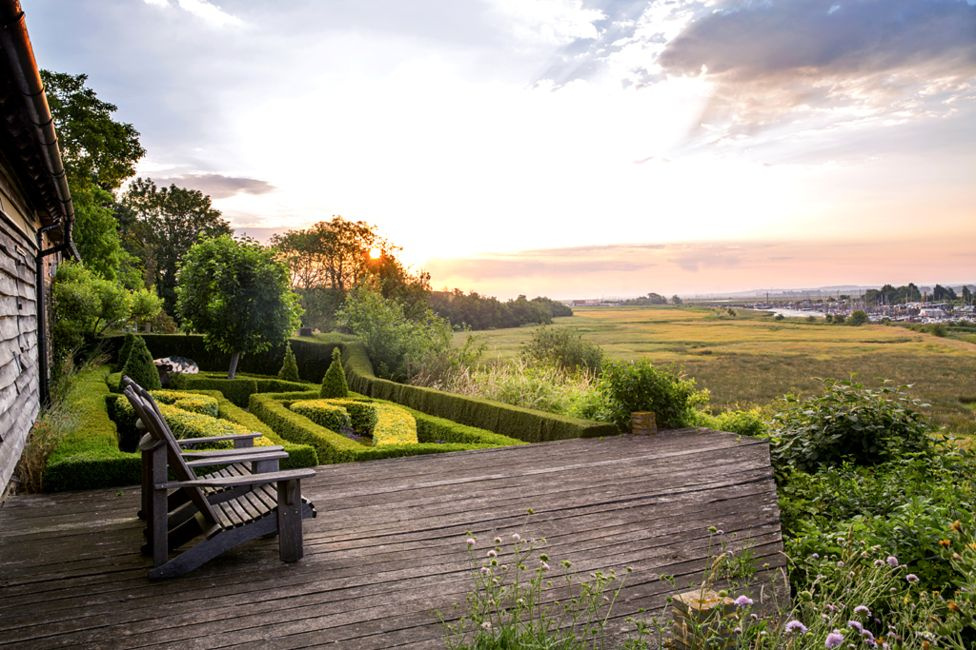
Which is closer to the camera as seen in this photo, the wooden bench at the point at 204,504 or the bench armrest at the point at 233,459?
the wooden bench at the point at 204,504

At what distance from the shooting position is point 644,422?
27.1 feet

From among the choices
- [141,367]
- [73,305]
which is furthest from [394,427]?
[73,305]

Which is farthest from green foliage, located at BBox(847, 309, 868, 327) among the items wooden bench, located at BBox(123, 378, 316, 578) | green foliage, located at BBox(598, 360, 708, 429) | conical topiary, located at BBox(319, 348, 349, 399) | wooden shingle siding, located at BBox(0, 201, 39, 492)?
wooden shingle siding, located at BBox(0, 201, 39, 492)

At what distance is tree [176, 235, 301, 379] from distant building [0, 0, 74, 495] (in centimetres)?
721

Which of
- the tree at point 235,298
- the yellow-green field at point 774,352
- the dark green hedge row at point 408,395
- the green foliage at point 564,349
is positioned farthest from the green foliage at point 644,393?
the tree at point 235,298

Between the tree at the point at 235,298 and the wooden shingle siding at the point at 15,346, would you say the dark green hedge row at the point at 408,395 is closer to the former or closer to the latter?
the tree at the point at 235,298

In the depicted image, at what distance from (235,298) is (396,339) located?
4.36 metres

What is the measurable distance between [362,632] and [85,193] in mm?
24266

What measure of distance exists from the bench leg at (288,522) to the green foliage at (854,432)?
17.6 feet

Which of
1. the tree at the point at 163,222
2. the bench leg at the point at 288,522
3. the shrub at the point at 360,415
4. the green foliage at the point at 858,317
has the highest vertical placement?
the tree at the point at 163,222

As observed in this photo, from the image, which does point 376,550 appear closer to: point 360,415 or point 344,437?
point 344,437

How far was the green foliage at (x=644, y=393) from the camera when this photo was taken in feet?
28.0

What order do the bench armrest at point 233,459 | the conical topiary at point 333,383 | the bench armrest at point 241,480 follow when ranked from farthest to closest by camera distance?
the conical topiary at point 333,383 < the bench armrest at point 233,459 < the bench armrest at point 241,480

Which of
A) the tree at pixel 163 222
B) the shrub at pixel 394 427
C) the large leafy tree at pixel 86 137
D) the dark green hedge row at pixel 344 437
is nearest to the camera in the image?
the dark green hedge row at pixel 344 437
